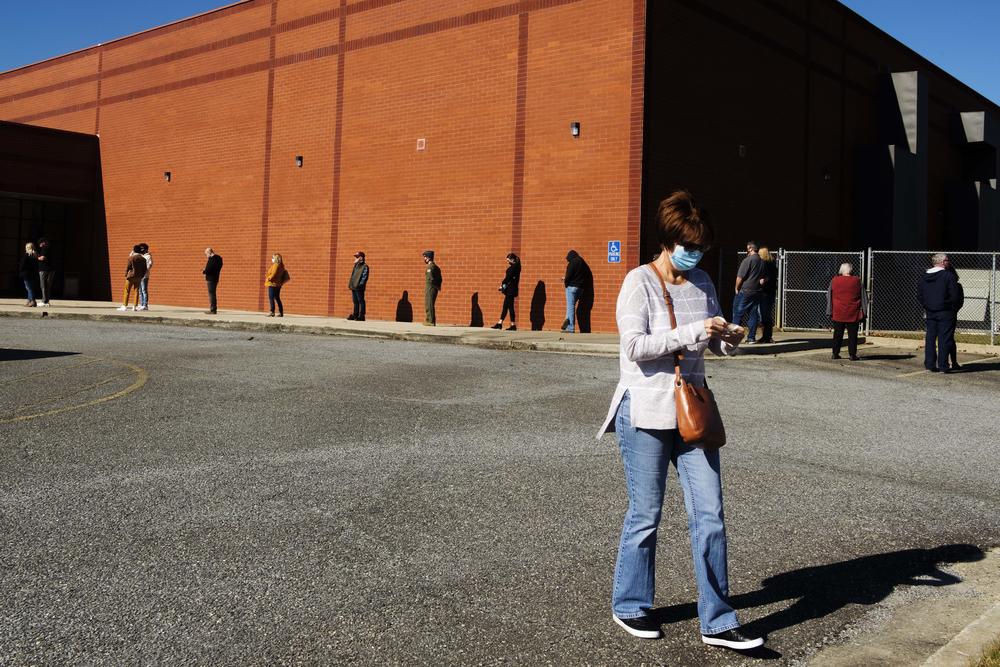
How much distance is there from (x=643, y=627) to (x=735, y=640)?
38 centimetres

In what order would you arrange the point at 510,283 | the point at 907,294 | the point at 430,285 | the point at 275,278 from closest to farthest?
the point at 510,283 < the point at 430,285 < the point at 275,278 < the point at 907,294

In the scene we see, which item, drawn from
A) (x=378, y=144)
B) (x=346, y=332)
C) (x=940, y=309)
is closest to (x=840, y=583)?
(x=940, y=309)

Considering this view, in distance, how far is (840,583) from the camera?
457 cm

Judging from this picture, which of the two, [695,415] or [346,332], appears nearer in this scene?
[695,415]

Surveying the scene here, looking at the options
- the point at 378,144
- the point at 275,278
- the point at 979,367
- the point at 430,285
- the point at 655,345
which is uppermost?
the point at 378,144

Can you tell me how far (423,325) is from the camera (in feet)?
70.2

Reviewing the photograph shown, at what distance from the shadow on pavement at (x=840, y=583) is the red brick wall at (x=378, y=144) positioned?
14545 millimetres

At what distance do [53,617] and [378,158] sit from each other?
20827 millimetres

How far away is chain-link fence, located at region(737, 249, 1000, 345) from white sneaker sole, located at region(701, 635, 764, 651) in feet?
61.2

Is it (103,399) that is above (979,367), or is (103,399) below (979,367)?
below

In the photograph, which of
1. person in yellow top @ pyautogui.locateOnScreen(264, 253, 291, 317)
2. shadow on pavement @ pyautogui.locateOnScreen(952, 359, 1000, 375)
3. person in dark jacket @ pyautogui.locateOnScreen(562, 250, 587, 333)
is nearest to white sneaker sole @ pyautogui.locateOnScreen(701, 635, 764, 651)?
shadow on pavement @ pyautogui.locateOnScreen(952, 359, 1000, 375)

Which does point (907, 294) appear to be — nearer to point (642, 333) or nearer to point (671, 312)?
point (671, 312)

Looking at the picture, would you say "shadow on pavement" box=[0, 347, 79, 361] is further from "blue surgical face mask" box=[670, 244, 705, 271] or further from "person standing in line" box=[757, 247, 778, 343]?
"person standing in line" box=[757, 247, 778, 343]

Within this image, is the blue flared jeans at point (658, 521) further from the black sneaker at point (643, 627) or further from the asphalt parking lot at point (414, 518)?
the asphalt parking lot at point (414, 518)
